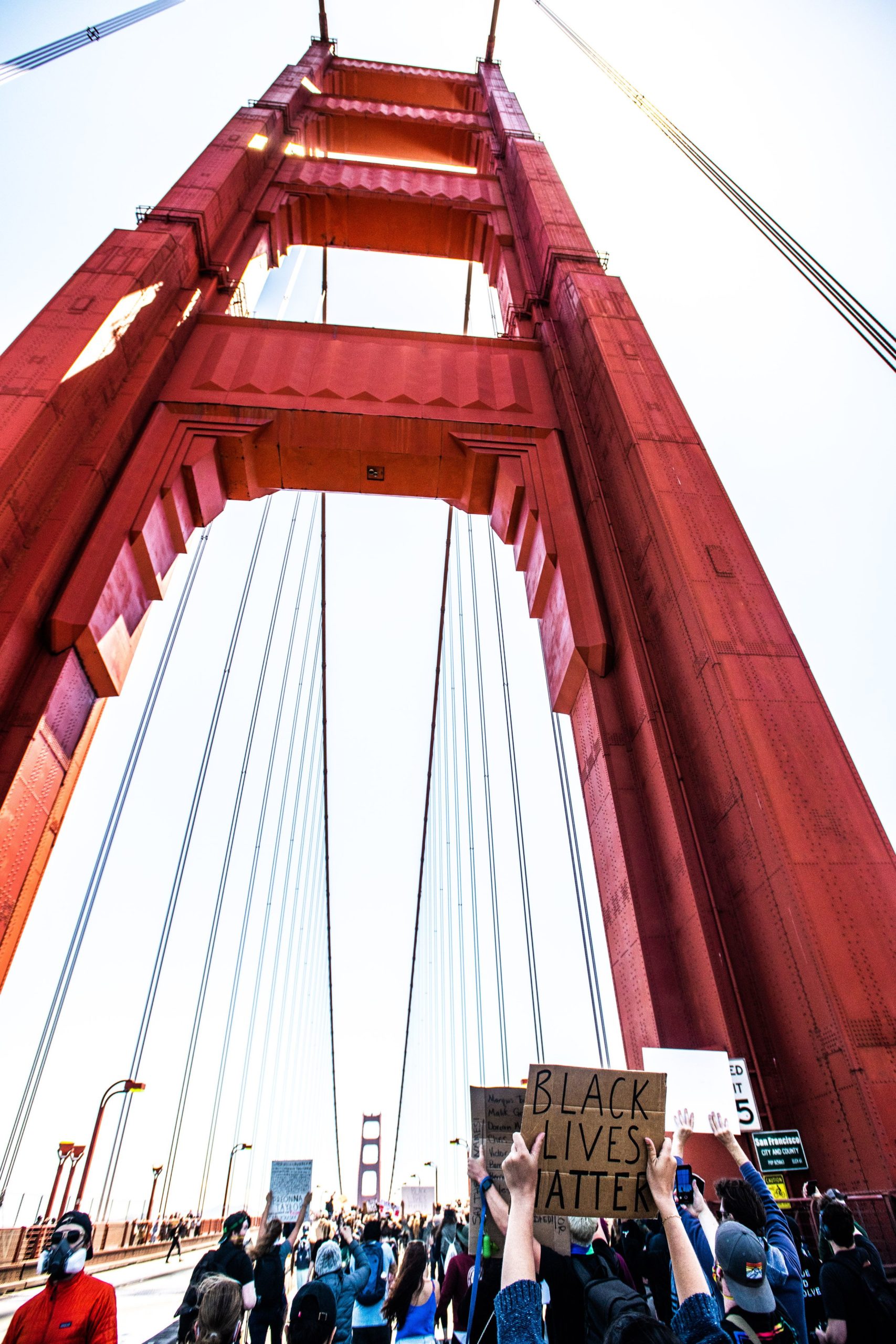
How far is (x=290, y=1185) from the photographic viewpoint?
23.8 ft

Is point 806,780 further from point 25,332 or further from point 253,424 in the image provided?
point 25,332

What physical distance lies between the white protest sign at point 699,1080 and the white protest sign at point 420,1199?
21.0 m

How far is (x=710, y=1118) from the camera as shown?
2.42 metres

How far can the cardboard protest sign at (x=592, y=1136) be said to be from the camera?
1.76 m

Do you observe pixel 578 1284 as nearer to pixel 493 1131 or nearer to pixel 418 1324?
pixel 493 1131

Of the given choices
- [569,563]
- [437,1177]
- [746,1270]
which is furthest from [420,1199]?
[746,1270]

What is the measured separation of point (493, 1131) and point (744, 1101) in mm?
2569

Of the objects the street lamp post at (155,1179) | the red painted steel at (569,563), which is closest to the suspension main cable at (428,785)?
the red painted steel at (569,563)

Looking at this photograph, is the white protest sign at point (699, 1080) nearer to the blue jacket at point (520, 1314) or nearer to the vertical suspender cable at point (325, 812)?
the blue jacket at point (520, 1314)

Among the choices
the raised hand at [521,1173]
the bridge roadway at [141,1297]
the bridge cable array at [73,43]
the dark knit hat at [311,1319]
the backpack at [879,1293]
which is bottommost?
the bridge roadway at [141,1297]

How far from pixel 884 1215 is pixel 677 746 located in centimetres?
325

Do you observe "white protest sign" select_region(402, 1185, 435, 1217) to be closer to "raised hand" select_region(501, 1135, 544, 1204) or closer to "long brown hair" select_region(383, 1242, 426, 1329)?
"long brown hair" select_region(383, 1242, 426, 1329)

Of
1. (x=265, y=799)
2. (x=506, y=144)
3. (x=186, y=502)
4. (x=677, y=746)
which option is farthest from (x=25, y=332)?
(x=265, y=799)

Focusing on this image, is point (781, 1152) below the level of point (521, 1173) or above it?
above
